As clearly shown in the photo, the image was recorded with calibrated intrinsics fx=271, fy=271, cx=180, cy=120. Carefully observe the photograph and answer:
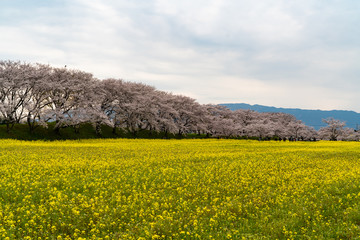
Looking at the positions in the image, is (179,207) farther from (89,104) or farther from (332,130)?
(332,130)

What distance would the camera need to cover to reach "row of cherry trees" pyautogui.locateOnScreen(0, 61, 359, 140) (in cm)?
5556

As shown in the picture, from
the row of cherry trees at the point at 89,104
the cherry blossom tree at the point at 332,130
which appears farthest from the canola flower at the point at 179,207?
the cherry blossom tree at the point at 332,130

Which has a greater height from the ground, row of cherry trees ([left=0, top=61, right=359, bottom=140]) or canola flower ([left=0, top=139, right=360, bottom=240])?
row of cherry trees ([left=0, top=61, right=359, bottom=140])

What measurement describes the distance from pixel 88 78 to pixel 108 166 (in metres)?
50.5

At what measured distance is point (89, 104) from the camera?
205 feet

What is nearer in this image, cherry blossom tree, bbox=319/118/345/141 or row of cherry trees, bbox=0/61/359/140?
row of cherry trees, bbox=0/61/359/140

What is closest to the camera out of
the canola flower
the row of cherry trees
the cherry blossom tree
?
the canola flower

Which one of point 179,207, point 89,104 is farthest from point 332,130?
point 179,207

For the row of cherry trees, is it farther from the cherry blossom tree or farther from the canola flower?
the cherry blossom tree

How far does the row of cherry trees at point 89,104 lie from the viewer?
5556 cm

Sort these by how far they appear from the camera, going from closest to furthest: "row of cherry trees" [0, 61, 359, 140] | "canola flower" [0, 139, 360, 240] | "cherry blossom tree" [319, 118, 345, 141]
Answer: "canola flower" [0, 139, 360, 240] → "row of cherry trees" [0, 61, 359, 140] → "cherry blossom tree" [319, 118, 345, 141]

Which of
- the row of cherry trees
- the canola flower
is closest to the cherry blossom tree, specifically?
the row of cherry trees

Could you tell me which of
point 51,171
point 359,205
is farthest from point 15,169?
point 359,205

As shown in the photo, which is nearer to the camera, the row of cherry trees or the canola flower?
the canola flower
